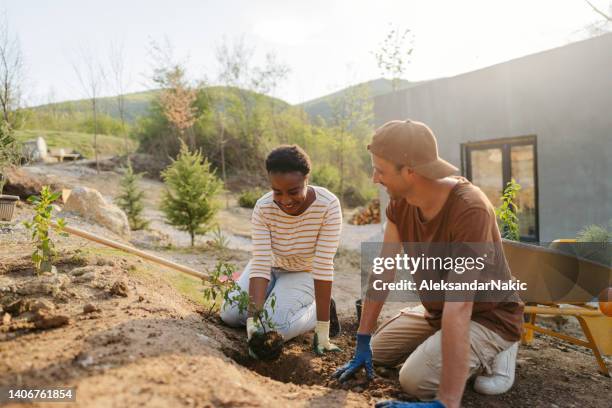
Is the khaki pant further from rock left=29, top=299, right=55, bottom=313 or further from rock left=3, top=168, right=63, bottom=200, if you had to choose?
rock left=3, top=168, right=63, bottom=200

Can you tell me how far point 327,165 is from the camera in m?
19.6

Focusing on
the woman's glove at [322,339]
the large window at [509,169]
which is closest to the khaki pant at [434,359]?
the woman's glove at [322,339]

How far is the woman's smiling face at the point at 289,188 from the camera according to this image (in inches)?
103

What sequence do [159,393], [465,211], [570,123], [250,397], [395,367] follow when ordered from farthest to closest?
[570,123] → [395,367] → [465,211] → [250,397] → [159,393]

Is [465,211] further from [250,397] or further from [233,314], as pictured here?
[233,314]

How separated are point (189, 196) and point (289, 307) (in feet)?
18.0

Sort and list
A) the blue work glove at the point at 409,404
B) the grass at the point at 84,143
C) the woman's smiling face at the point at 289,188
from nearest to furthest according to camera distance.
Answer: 1. the blue work glove at the point at 409,404
2. the woman's smiling face at the point at 289,188
3. the grass at the point at 84,143

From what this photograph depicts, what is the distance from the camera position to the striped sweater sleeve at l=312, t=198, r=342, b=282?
2865 millimetres

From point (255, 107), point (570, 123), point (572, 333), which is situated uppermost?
point (255, 107)

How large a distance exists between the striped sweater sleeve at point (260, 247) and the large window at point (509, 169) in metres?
4.39

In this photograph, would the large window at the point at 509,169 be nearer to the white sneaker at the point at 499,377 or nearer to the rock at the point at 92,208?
the white sneaker at the point at 499,377

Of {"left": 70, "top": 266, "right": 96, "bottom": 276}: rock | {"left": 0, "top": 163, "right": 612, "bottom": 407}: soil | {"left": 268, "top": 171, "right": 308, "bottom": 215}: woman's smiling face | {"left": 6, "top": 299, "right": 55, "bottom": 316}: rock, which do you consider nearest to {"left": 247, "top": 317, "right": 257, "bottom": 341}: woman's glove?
{"left": 0, "top": 163, "right": 612, "bottom": 407}: soil

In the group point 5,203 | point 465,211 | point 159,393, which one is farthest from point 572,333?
point 5,203

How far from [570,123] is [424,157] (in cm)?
458
